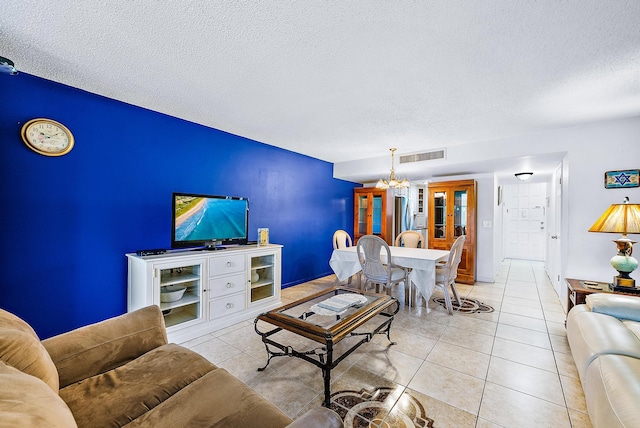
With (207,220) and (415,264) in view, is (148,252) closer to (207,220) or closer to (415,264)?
(207,220)

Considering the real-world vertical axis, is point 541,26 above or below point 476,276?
above

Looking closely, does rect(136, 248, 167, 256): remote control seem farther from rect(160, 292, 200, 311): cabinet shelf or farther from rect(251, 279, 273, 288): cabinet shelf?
rect(251, 279, 273, 288): cabinet shelf

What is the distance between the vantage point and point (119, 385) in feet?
4.17

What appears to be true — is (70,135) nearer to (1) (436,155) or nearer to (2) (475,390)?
(2) (475,390)

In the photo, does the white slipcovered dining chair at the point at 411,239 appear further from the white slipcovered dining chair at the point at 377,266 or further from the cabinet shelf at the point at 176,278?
the cabinet shelf at the point at 176,278

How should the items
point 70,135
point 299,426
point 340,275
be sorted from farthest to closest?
point 340,275 < point 70,135 < point 299,426

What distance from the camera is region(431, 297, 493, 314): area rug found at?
11.3 ft

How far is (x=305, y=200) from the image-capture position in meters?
4.94

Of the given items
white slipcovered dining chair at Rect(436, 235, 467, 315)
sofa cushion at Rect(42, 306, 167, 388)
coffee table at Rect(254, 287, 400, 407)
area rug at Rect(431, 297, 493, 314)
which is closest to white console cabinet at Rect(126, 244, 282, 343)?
coffee table at Rect(254, 287, 400, 407)

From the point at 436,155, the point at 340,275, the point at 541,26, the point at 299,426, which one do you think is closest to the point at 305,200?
the point at 340,275

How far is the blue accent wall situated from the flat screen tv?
0.35 meters

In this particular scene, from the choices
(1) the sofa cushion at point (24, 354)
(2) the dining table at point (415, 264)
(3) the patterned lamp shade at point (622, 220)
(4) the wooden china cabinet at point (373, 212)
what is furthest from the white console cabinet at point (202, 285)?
(3) the patterned lamp shade at point (622, 220)

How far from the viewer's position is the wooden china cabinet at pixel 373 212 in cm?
584

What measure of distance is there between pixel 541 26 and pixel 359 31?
3.50 feet
